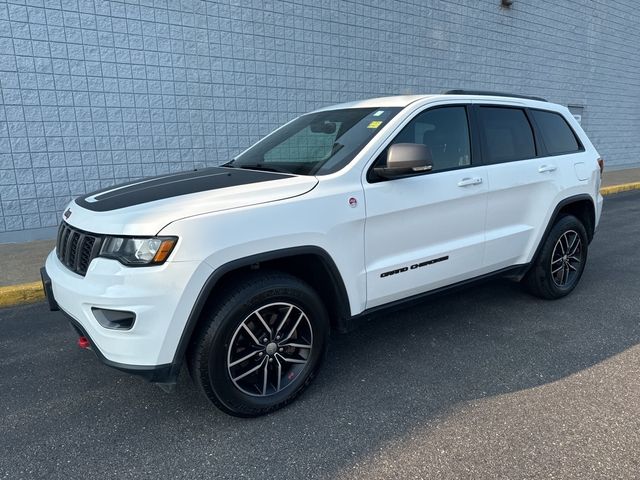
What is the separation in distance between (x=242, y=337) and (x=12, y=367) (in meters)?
1.98

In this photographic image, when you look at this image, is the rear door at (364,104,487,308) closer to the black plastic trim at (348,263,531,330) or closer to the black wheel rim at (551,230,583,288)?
the black plastic trim at (348,263,531,330)

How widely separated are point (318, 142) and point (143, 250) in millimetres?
1504

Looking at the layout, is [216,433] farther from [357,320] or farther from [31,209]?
[31,209]

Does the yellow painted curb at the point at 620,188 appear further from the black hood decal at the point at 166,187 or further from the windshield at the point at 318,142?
the black hood decal at the point at 166,187

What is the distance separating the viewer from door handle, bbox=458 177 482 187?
3.28 meters

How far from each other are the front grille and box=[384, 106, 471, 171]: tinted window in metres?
2.02

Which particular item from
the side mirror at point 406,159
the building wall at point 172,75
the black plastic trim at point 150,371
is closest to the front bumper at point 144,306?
the black plastic trim at point 150,371

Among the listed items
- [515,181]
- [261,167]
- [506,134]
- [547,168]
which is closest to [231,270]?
[261,167]

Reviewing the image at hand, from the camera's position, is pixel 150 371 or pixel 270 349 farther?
pixel 270 349

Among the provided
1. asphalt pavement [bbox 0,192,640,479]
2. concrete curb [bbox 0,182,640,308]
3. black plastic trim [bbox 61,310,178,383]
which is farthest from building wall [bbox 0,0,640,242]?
black plastic trim [bbox 61,310,178,383]

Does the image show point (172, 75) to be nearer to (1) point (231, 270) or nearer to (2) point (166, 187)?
(2) point (166, 187)

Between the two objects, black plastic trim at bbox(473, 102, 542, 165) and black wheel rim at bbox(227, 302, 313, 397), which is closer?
black wheel rim at bbox(227, 302, 313, 397)

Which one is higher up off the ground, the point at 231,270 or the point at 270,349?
the point at 231,270

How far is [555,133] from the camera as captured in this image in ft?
13.9
